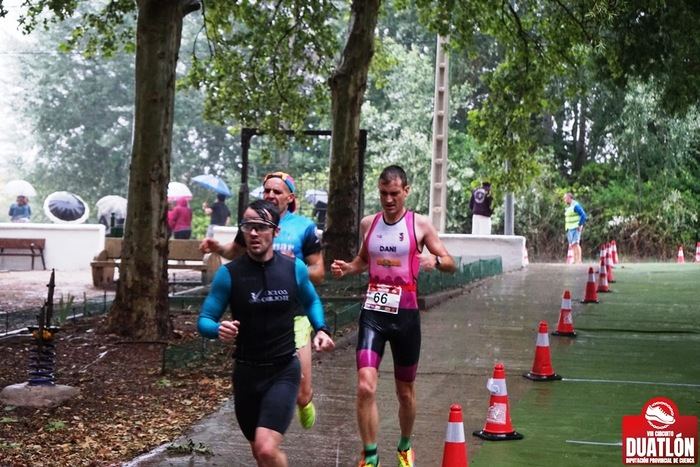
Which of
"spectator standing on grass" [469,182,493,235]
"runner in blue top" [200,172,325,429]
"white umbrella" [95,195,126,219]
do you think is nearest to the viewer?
"runner in blue top" [200,172,325,429]

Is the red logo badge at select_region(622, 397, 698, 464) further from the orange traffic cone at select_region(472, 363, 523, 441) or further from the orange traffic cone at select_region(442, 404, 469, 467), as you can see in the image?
the orange traffic cone at select_region(442, 404, 469, 467)

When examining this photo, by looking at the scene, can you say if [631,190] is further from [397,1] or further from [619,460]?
[619,460]

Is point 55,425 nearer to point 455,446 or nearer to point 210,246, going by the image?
point 210,246

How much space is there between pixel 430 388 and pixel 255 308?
5.16m

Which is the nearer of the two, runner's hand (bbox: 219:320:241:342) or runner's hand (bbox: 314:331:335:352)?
runner's hand (bbox: 219:320:241:342)

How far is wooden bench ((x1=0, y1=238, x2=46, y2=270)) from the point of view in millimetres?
28420

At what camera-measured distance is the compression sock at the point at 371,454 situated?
292 inches

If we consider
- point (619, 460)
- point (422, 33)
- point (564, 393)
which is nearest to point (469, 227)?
point (422, 33)

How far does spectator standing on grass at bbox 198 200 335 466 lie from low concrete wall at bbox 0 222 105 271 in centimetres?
2338

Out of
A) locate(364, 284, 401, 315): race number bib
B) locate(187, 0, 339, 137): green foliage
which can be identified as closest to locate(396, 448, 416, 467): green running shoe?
locate(364, 284, 401, 315): race number bib

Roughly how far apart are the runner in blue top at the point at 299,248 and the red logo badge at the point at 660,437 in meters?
2.36

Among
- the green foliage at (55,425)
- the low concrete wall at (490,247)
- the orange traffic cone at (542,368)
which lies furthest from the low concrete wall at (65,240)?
the green foliage at (55,425)

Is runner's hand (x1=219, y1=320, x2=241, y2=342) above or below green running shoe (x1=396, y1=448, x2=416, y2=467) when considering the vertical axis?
above

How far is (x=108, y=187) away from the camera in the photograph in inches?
2341
